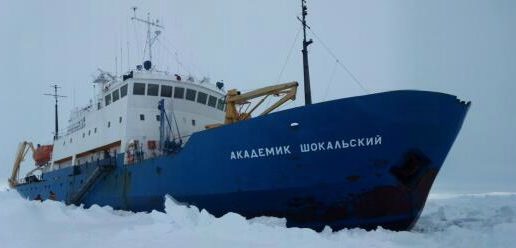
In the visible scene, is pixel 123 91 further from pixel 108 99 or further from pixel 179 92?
pixel 179 92

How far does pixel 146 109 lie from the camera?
18.4m

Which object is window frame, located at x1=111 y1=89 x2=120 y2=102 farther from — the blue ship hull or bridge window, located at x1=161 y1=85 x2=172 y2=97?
the blue ship hull

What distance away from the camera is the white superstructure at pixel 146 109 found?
717 inches

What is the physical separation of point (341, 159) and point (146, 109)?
34.0 feet

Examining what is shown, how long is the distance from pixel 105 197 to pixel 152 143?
343 cm

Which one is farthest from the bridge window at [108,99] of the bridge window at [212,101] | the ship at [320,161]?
the ship at [320,161]

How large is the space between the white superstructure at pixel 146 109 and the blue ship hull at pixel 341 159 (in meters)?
5.82

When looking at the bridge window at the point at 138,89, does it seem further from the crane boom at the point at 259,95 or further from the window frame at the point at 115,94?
the crane boom at the point at 259,95

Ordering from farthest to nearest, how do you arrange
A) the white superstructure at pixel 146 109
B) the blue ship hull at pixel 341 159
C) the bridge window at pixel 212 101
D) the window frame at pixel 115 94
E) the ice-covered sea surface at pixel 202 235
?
the bridge window at pixel 212 101
the window frame at pixel 115 94
the white superstructure at pixel 146 109
the blue ship hull at pixel 341 159
the ice-covered sea surface at pixel 202 235

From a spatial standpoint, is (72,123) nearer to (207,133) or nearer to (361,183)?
(207,133)

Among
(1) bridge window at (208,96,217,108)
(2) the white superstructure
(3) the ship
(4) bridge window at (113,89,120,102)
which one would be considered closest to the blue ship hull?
(3) the ship

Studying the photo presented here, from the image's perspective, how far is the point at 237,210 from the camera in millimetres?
12477

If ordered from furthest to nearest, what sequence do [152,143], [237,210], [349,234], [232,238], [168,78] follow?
[168,78]
[152,143]
[237,210]
[349,234]
[232,238]

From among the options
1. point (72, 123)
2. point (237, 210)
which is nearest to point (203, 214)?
point (237, 210)
